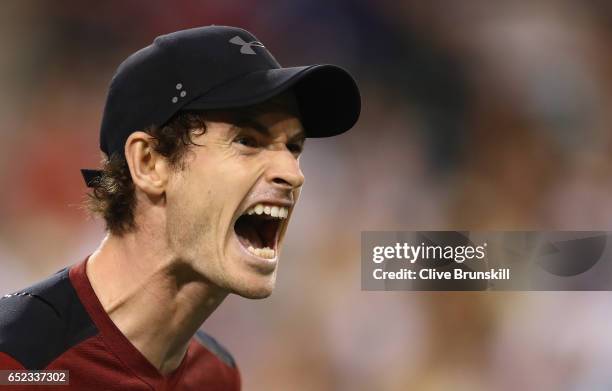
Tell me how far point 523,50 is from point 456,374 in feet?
4.11

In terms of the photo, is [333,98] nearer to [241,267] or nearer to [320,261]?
[241,267]

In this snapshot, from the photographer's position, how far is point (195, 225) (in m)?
1.40

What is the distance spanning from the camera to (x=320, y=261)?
3045 mm

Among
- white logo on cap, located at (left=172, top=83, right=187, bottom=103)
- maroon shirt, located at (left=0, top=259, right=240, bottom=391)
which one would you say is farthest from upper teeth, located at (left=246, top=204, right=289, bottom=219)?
maroon shirt, located at (left=0, top=259, right=240, bottom=391)

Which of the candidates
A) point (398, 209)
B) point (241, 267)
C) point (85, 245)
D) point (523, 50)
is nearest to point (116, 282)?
point (241, 267)

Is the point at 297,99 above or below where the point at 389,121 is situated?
below

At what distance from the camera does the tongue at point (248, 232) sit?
5.14ft

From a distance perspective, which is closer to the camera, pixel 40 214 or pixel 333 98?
pixel 333 98

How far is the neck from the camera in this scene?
57.5 inches

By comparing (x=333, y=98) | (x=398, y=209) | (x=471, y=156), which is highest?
(x=471, y=156)

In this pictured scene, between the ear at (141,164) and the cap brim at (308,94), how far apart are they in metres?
0.11

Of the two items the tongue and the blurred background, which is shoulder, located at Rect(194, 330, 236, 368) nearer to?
the tongue
